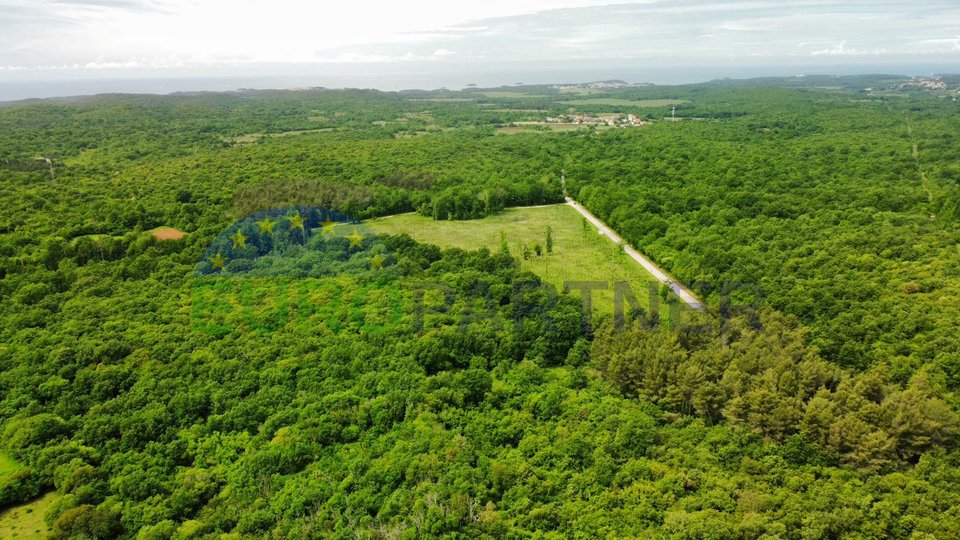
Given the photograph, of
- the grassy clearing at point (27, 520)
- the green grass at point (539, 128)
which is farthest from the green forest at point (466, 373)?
the green grass at point (539, 128)

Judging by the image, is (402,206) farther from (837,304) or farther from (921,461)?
(921,461)

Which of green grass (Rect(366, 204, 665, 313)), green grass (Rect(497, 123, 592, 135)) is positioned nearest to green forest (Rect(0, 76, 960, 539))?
green grass (Rect(366, 204, 665, 313))

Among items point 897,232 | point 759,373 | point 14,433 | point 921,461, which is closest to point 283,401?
point 14,433

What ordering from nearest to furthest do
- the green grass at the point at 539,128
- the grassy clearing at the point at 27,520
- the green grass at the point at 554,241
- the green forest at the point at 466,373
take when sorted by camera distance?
the green forest at the point at 466,373 → the grassy clearing at the point at 27,520 → the green grass at the point at 554,241 → the green grass at the point at 539,128

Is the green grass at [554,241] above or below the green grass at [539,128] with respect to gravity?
below

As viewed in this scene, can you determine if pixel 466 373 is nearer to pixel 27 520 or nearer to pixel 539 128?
pixel 27 520

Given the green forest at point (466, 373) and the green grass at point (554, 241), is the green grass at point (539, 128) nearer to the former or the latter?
the green grass at point (554, 241)
